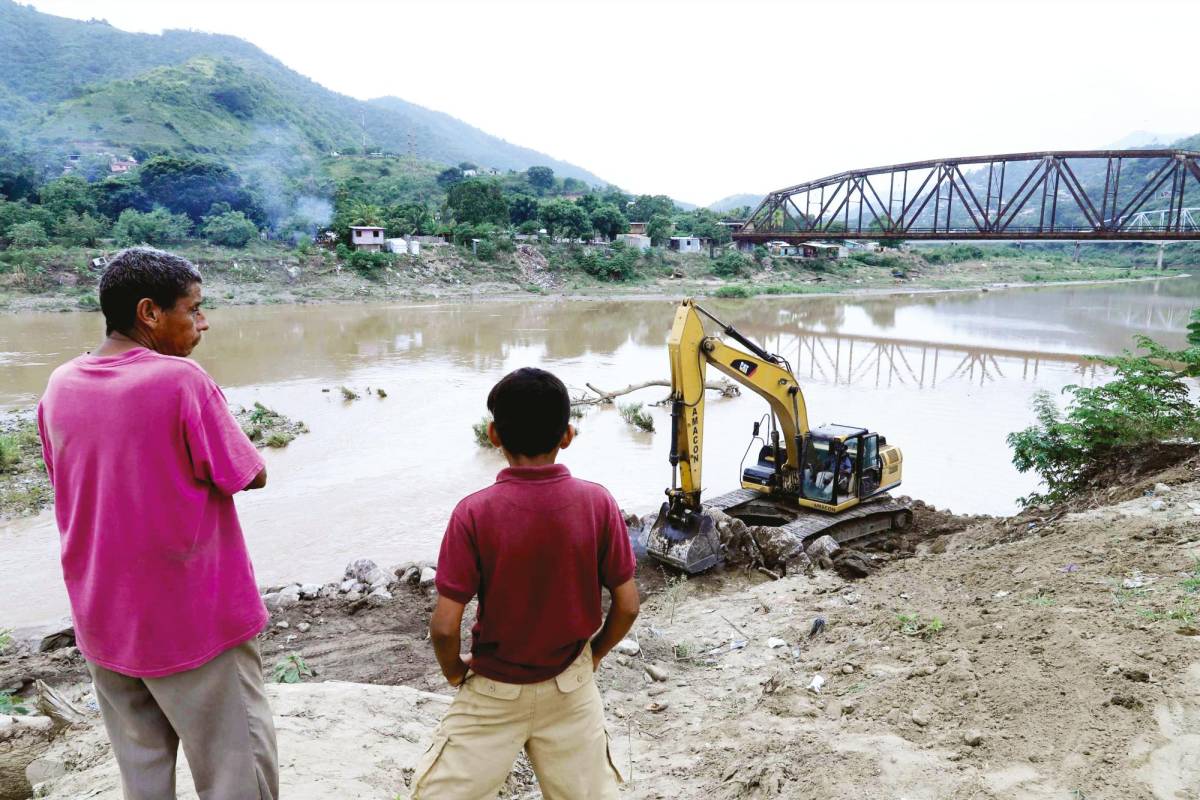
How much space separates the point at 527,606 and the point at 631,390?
16030 mm

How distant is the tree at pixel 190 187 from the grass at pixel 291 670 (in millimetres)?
50711

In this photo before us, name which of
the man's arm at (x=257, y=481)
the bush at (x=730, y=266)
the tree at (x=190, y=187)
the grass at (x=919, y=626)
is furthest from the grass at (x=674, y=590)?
the tree at (x=190, y=187)

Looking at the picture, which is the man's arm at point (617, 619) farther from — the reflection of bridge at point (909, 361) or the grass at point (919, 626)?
the reflection of bridge at point (909, 361)

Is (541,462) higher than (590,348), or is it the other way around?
(541,462)

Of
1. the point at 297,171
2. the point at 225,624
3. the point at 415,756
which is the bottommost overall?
the point at 415,756

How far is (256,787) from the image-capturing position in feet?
7.12

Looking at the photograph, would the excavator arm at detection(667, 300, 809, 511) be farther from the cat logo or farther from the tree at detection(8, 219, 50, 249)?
the tree at detection(8, 219, 50, 249)

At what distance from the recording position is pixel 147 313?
84.4 inches

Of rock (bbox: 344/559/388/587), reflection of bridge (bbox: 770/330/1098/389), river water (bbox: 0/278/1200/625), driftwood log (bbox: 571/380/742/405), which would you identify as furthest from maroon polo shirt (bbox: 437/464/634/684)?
reflection of bridge (bbox: 770/330/1098/389)

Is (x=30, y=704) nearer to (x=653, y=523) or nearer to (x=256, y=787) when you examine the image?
(x=256, y=787)

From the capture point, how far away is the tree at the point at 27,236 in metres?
36.1

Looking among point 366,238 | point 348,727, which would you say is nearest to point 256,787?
point 348,727

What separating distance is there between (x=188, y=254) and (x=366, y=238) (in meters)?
9.54

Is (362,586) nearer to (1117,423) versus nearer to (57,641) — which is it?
(57,641)
